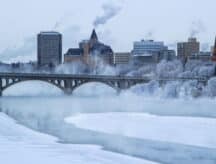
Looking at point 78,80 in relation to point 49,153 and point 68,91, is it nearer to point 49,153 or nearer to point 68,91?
point 68,91

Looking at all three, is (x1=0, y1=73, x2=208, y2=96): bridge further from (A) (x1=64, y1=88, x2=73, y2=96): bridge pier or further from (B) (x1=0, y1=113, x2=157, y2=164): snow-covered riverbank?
(B) (x1=0, y1=113, x2=157, y2=164): snow-covered riverbank

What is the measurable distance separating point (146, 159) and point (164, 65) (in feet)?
409

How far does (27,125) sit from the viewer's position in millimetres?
47094

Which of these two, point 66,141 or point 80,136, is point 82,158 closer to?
point 66,141

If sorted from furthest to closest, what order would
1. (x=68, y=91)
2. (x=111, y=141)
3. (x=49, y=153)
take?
(x=68, y=91) < (x=111, y=141) < (x=49, y=153)

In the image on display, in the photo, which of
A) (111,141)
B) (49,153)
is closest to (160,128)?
(111,141)

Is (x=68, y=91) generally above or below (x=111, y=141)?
above

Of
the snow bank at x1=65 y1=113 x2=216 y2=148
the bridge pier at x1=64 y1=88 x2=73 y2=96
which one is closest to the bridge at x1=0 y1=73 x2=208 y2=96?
the bridge pier at x1=64 y1=88 x2=73 y2=96

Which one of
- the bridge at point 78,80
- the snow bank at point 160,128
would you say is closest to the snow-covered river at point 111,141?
the snow bank at point 160,128

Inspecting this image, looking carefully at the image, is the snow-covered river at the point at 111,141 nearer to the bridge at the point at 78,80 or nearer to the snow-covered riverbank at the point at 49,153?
the snow-covered riverbank at the point at 49,153

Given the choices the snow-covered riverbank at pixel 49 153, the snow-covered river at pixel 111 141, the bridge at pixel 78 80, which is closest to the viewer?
the snow-covered riverbank at pixel 49 153

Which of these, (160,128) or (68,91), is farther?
(68,91)

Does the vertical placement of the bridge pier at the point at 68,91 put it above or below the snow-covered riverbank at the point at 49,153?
above

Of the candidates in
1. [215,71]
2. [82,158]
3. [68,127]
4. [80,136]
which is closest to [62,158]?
[82,158]
